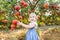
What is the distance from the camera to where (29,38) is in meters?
4.97

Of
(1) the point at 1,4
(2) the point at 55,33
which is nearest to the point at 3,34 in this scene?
(1) the point at 1,4

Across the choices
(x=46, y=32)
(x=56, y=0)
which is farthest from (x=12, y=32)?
(x=56, y=0)

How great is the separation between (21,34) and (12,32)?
0.40 m

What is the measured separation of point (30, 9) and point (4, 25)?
969 mm

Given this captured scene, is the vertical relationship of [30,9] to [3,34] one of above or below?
above

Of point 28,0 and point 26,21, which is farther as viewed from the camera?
point 26,21

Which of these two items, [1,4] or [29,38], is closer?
[29,38]

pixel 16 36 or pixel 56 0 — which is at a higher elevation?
pixel 56 0

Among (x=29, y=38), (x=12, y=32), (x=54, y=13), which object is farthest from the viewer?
(x=54, y=13)

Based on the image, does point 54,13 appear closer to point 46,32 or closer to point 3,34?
point 46,32

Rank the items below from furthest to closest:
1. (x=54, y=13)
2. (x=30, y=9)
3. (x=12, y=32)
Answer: (x=54, y=13) → (x=12, y=32) → (x=30, y=9)

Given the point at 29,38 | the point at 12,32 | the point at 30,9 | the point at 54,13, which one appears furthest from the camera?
the point at 54,13

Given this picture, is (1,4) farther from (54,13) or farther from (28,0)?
(54,13)

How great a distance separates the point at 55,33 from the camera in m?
6.49
